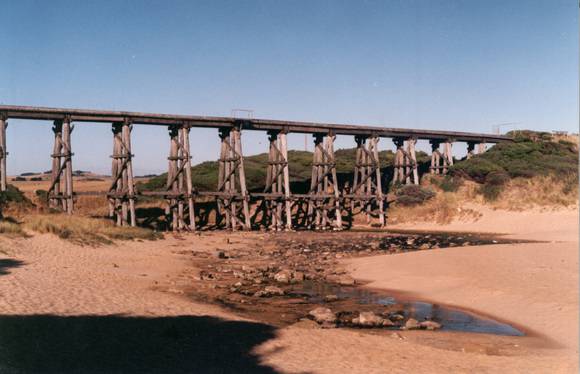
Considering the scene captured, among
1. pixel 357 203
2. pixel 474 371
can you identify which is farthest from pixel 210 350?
pixel 357 203

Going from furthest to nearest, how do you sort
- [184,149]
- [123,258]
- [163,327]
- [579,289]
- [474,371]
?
[184,149], [123,258], [579,289], [163,327], [474,371]

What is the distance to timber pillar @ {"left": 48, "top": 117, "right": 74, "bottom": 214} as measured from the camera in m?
26.3

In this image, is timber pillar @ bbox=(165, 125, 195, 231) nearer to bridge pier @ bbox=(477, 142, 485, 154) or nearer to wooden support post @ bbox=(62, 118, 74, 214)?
wooden support post @ bbox=(62, 118, 74, 214)

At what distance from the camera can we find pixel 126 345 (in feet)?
27.9

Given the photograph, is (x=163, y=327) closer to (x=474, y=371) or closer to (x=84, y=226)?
(x=474, y=371)

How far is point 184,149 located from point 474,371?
24937mm

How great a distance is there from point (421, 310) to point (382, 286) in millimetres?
3117

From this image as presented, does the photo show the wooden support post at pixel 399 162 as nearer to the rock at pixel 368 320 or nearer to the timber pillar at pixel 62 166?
the timber pillar at pixel 62 166

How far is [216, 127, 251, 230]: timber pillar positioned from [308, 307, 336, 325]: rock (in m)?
20.6

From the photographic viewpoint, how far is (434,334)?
10656mm

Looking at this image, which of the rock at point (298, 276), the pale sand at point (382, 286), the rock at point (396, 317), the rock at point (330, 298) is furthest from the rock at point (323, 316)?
the rock at point (298, 276)

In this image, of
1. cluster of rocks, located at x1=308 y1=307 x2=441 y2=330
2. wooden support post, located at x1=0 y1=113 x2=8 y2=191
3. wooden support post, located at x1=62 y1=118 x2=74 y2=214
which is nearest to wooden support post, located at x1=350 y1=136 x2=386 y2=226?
wooden support post, located at x1=62 y1=118 x2=74 y2=214

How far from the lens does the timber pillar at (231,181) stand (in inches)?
1273

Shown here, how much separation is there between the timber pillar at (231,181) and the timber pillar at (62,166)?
29.3 feet
